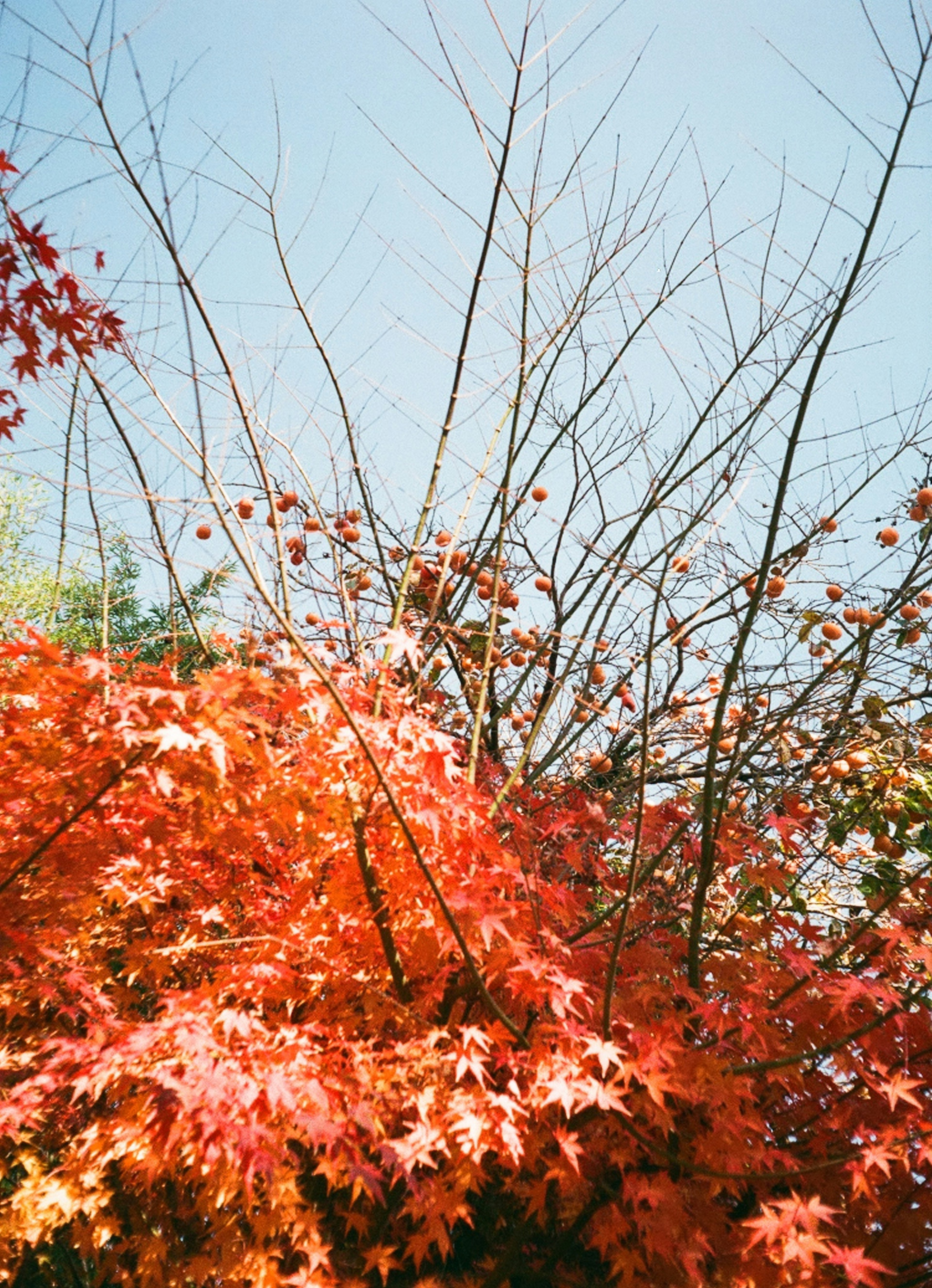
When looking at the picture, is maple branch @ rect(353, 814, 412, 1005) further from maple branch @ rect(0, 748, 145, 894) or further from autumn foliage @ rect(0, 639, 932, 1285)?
maple branch @ rect(0, 748, 145, 894)

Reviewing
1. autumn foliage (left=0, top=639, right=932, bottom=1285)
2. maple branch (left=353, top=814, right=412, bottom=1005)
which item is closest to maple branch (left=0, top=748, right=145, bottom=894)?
autumn foliage (left=0, top=639, right=932, bottom=1285)

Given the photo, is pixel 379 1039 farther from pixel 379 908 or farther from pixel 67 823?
pixel 67 823

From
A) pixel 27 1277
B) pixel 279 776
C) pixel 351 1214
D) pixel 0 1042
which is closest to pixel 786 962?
pixel 351 1214

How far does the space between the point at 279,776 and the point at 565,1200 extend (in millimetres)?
1619

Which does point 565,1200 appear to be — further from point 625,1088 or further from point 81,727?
point 81,727

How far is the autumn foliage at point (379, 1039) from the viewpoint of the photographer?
2.19 meters

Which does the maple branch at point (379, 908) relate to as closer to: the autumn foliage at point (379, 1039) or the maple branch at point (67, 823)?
the autumn foliage at point (379, 1039)

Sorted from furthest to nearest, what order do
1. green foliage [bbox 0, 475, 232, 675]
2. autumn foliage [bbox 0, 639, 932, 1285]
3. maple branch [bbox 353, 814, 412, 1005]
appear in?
green foliage [bbox 0, 475, 232, 675]
maple branch [bbox 353, 814, 412, 1005]
autumn foliage [bbox 0, 639, 932, 1285]

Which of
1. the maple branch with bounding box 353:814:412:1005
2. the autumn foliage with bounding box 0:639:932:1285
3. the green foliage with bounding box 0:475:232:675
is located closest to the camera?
the autumn foliage with bounding box 0:639:932:1285

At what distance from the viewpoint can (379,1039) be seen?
8.33ft

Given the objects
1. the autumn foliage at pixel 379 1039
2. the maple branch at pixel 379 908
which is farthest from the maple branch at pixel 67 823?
the maple branch at pixel 379 908

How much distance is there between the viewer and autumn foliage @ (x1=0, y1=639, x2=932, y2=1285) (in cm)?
219

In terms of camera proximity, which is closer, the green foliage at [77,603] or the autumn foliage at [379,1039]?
the autumn foliage at [379,1039]

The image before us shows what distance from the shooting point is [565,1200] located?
2.73m
